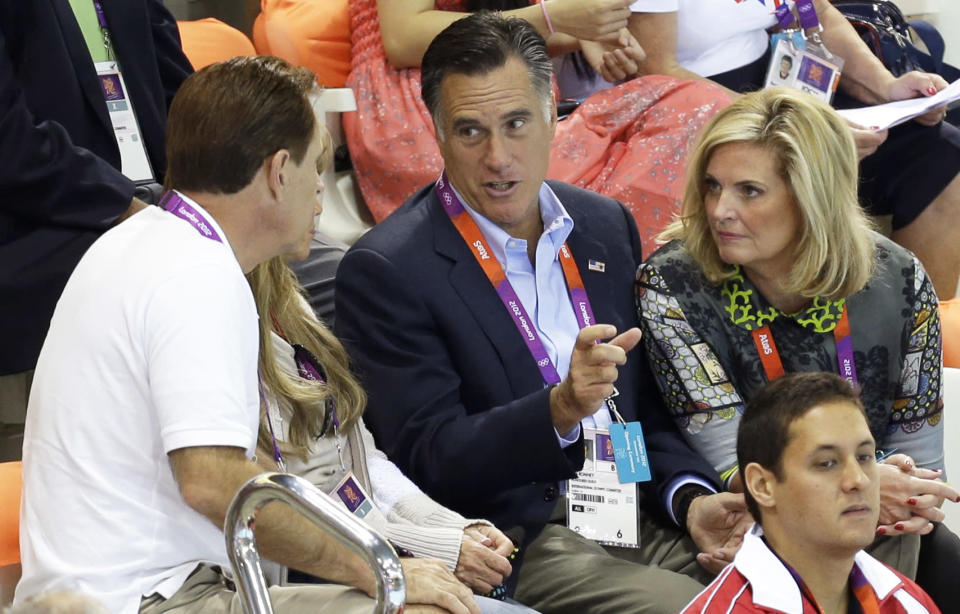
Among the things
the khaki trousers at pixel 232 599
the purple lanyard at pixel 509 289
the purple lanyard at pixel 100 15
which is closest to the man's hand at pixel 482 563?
the khaki trousers at pixel 232 599

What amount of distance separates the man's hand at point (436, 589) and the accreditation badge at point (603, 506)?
526mm

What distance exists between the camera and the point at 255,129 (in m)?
1.84

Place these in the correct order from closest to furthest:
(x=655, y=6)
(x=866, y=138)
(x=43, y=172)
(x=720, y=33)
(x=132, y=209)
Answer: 1. (x=43, y=172)
2. (x=132, y=209)
3. (x=866, y=138)
4. (x=655, y=6)
5. (x=720, y=33)

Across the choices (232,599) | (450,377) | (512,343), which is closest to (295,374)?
(450,377)

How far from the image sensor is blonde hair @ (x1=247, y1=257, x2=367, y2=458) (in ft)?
7.15

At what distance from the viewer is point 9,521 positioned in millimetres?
2090

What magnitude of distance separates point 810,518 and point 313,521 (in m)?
0.98

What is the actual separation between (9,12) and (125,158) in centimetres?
46

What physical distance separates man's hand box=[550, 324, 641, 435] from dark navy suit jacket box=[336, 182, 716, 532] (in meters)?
0.05

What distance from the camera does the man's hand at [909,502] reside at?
2.34m

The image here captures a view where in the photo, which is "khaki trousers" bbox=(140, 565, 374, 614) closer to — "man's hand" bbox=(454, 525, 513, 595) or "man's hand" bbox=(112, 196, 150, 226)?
"man's hand" bbox=(454, 525, 513, 595)

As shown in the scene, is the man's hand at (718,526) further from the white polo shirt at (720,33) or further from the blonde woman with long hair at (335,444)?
the white polo shirt at (720,33)

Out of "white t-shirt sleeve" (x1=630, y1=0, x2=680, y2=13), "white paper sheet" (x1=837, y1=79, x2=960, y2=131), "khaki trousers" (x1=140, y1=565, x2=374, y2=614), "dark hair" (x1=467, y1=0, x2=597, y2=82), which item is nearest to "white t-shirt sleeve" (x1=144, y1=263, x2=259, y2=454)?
"khaki trousers" (x1=140, y1=565, x2=374, y2=614)

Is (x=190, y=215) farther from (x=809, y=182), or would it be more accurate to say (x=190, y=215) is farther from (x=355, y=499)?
(x=809, y=182)
